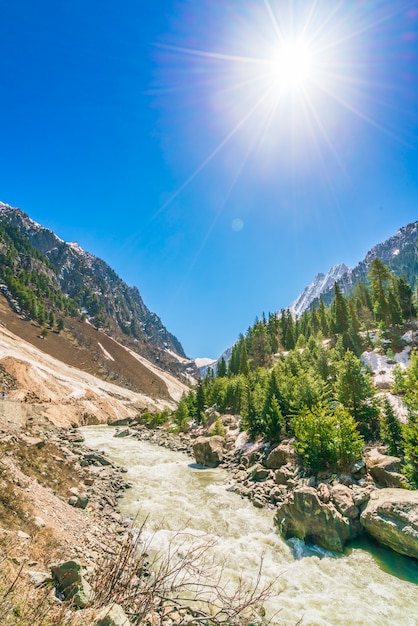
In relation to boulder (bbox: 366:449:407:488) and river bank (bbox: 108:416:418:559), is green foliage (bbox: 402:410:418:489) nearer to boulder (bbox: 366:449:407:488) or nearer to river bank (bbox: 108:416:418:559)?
boulder (bbox: 366:449:407:488)

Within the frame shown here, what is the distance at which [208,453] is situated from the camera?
36.4 meters

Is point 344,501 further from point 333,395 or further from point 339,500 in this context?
point 333,395

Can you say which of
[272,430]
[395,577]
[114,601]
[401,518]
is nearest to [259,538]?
[395,577]

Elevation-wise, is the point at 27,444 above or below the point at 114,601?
below

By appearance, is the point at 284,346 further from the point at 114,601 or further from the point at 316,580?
the point at 114,601

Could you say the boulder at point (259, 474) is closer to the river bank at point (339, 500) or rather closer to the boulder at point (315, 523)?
the river bank at point (339, 500)

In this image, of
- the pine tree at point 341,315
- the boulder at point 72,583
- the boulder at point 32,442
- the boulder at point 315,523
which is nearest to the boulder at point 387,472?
the boulder at point 315,523

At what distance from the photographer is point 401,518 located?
15.4m

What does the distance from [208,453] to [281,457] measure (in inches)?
425

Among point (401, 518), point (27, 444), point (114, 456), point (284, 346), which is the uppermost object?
point (284, 346)

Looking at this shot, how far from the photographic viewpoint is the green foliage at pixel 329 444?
77.5 feet

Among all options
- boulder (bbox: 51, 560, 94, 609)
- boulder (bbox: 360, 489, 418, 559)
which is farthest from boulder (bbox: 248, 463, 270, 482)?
boulder (bbox: 51, 560, 94, 609)

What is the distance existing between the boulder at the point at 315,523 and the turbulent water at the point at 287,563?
0.62 meters

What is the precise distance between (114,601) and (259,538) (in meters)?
15.6
